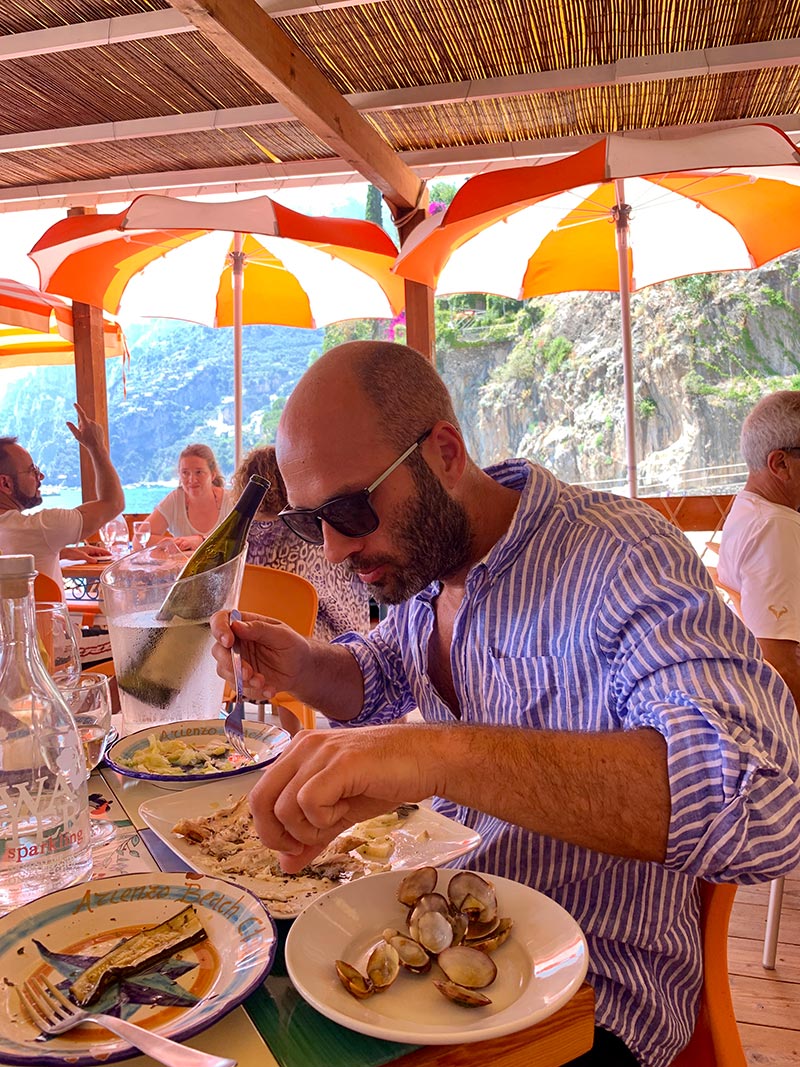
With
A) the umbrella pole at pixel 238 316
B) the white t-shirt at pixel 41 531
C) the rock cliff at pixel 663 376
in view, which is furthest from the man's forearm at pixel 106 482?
the rock cliff at pixel 663 376

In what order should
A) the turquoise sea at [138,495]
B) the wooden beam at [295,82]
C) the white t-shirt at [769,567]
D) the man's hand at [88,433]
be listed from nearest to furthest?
the white t-shirt at [769,567]
the wooden beam at [295,82]
the man's hand at [88,433]
the turquoise sea at [138,495]

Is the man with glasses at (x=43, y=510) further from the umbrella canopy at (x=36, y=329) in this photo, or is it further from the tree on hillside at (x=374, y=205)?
the tree on hillside at (x=374, y=205)

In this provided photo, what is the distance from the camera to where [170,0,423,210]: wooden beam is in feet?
9.84

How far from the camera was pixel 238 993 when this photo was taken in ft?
2.23

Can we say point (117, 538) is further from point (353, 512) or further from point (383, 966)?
point (383, 966)

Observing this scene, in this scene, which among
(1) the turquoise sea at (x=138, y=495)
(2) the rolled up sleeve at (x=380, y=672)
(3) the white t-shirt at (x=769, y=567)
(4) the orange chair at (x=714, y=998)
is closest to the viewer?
(4) the orange chair at (x=714, y=998)

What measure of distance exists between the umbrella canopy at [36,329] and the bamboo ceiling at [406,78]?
837 millimetres

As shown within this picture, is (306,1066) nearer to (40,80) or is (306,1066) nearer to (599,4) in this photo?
(599,4)

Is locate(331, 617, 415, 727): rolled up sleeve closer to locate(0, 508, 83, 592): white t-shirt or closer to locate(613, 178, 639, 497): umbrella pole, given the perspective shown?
locate(0, 508, 83, 592): white t-shirt

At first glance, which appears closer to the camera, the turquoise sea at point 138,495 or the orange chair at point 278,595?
the orange chair at point 278,595

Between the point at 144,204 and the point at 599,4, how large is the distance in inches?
88.3

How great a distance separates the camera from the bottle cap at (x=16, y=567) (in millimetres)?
831

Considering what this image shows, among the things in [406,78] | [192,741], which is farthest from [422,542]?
[406,78]

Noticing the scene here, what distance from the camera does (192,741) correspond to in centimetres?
146
